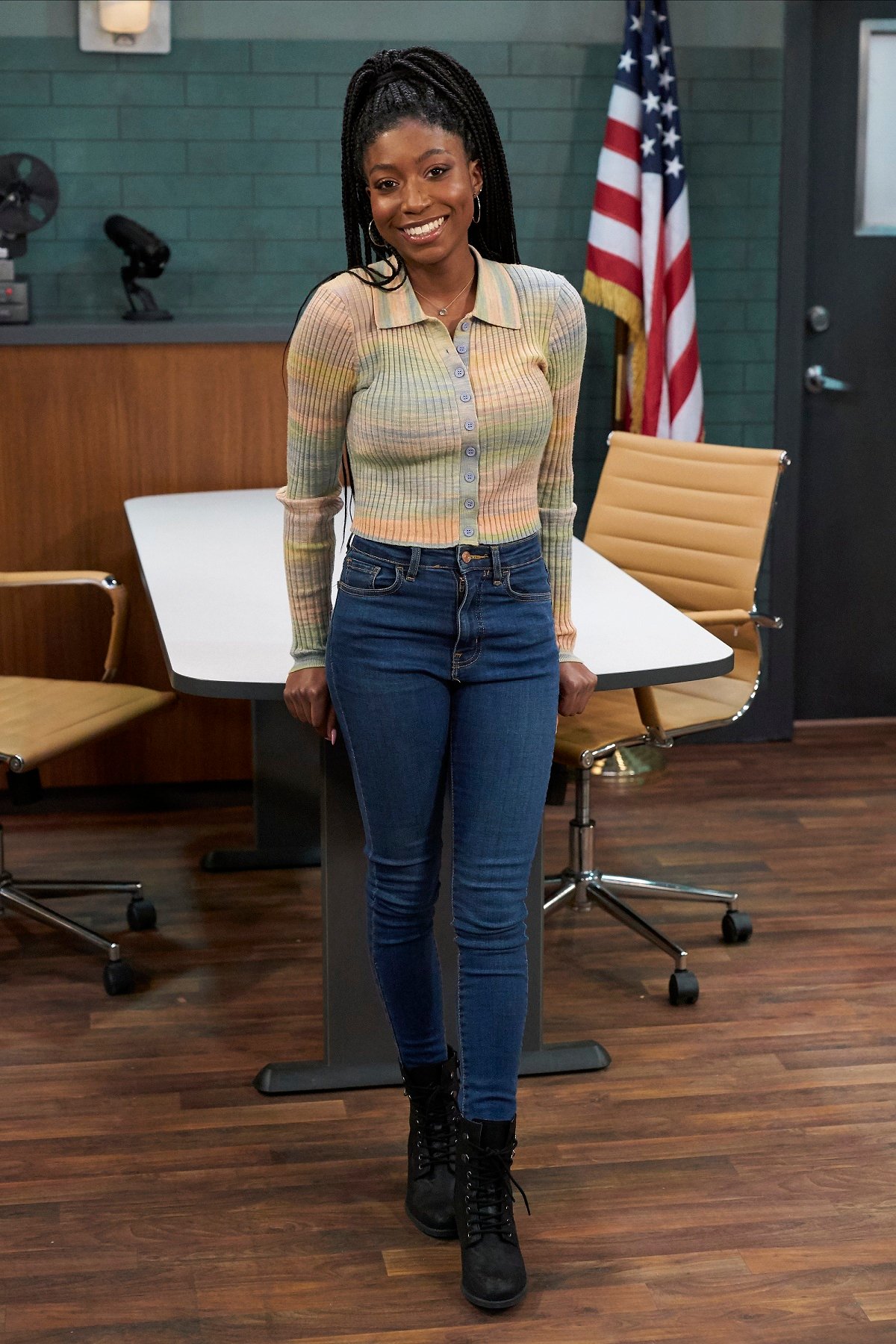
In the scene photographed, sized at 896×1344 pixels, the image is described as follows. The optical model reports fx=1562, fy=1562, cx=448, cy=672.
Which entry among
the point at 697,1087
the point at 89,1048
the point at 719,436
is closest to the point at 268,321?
the point at 719,436

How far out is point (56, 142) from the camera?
4.33m

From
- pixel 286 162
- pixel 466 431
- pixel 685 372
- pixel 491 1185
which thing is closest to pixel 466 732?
pixel 466 431

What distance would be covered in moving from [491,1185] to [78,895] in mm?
1597

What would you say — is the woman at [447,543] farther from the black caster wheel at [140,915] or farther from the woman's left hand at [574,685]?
the black caster wheel at [140,915]

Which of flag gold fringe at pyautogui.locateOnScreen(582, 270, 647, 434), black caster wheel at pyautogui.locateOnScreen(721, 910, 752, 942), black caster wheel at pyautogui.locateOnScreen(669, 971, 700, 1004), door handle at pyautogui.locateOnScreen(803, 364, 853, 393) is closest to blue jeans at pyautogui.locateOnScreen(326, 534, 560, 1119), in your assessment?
black caster wheel at pyautogui.locateOnScreen(669, 971, 700, 1004)

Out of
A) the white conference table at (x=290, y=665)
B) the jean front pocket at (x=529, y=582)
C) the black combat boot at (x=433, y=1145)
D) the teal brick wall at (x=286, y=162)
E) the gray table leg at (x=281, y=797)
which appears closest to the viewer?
the jean front pocket at (x=529, y=582)

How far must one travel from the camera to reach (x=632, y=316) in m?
4.50

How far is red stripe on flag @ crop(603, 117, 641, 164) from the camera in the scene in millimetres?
4395

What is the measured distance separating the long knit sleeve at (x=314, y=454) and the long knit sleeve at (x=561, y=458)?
0.29 metres

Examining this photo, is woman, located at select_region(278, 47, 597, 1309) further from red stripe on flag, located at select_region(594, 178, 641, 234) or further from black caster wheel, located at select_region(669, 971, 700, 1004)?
red stripe on flag, located at select_region(594, 178, 641, 234)

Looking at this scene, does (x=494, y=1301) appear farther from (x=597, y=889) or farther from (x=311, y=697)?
(x=597, y=889)

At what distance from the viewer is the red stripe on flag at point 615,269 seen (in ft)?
14.7

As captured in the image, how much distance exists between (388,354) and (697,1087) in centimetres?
148

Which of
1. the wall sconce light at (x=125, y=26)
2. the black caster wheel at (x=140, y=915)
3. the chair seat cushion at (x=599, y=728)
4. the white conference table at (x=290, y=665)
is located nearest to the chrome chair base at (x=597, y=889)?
the chair seat cushion at (x=599, y=728)
